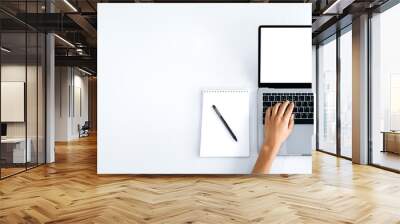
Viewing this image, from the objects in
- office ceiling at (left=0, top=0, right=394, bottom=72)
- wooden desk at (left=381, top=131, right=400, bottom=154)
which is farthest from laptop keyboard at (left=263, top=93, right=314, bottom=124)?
wooden desk at (left=381, top=131, right=400, bottom=154)

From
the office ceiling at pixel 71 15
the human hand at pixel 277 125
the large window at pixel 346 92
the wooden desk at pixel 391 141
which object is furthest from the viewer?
the large window at pixel 346 92

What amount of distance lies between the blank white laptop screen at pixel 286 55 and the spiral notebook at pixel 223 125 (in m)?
0.47

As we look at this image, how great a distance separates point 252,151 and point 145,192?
1699 mm

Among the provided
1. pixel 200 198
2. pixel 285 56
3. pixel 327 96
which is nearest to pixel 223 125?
pixel 285 56

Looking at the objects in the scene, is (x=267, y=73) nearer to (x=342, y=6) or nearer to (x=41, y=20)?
(x=342, y=6)

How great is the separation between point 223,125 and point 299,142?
1077 mm

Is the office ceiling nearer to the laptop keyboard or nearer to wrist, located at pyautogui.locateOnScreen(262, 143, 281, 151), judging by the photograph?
the laptop keyboard

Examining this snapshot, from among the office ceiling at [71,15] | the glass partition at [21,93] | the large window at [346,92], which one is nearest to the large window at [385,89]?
the office ceiling at [71,15]

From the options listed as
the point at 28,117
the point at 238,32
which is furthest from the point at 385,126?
the point at 28,117

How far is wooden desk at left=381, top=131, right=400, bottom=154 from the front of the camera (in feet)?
20.7

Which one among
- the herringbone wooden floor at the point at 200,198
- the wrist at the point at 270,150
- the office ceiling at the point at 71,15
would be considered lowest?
the herringbone wooden floor at the point at 200,198

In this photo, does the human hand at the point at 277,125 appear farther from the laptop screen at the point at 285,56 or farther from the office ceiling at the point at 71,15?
the office ceiling at the point at 71,15

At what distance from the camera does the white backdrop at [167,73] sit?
540 centimetres

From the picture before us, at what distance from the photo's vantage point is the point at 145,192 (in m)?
4.44
